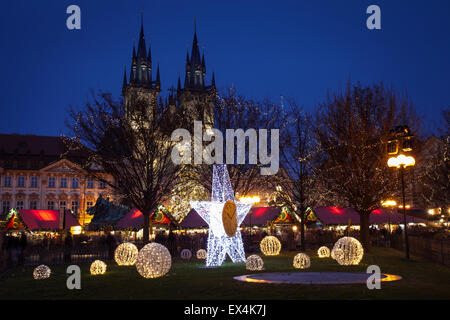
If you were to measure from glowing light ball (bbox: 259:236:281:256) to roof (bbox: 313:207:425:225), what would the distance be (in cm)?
1136

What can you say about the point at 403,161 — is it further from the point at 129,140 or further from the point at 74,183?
the point at 74,183

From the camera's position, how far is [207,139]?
3253 centimetres

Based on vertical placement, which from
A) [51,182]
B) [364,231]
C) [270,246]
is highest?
[51,182]

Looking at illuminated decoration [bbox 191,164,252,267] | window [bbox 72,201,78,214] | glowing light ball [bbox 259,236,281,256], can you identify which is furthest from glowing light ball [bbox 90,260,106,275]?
window [bbox 72,201,78,214]

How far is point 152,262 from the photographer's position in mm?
15547

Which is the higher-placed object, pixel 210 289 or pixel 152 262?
pixel 152 262

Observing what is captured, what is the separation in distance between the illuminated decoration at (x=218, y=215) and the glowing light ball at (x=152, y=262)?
453cm

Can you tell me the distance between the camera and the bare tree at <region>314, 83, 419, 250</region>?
2798 cm

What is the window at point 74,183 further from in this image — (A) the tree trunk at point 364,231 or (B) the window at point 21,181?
(A) the tree trunk at point 364,231

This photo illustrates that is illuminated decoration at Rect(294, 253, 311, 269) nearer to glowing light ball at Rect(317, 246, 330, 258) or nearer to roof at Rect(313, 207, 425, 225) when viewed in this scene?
glowing light ball at Rect(317, 246, 330, 258)

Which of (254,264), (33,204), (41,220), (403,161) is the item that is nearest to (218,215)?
(254,264)
